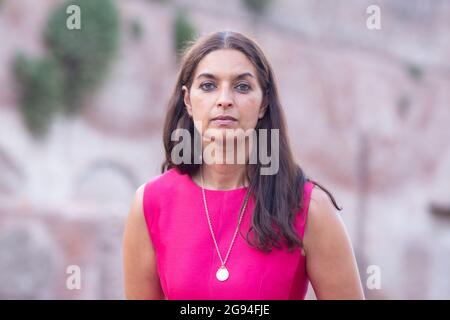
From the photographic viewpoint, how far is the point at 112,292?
382 inches

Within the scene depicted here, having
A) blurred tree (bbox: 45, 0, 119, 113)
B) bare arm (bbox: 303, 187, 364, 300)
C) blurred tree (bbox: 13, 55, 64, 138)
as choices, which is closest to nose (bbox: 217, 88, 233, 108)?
bare arm (bbox: 303, 187, 364, 300)

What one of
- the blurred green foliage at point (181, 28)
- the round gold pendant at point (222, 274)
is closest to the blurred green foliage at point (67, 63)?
the blurred green foliage at point (181, 28)

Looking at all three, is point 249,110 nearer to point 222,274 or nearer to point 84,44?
point 222,274

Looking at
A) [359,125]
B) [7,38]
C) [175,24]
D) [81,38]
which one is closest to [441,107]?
[359,125]

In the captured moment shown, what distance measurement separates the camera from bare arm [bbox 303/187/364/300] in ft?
6.28

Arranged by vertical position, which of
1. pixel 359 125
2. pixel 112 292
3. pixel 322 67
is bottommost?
pixel 112 292

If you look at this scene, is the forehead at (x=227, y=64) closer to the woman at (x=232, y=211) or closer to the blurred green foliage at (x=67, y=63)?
the woman at (x=232, y=211)

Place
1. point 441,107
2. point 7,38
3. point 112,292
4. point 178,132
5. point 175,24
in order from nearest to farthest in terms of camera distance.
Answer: point 178,132
point 112,292
point 7,38
point 175,24
point 441,107

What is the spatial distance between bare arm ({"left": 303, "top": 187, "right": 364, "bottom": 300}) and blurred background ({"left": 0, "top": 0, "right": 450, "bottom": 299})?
7.55 m

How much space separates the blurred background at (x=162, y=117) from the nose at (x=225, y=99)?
24.6 feet

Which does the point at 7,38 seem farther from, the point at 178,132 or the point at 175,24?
the point at 178,132

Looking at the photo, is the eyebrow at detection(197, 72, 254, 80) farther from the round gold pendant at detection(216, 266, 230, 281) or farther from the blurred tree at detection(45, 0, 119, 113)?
the blurred tree at detection(45, 0, 119, 113)

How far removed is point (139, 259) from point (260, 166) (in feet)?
1.15
